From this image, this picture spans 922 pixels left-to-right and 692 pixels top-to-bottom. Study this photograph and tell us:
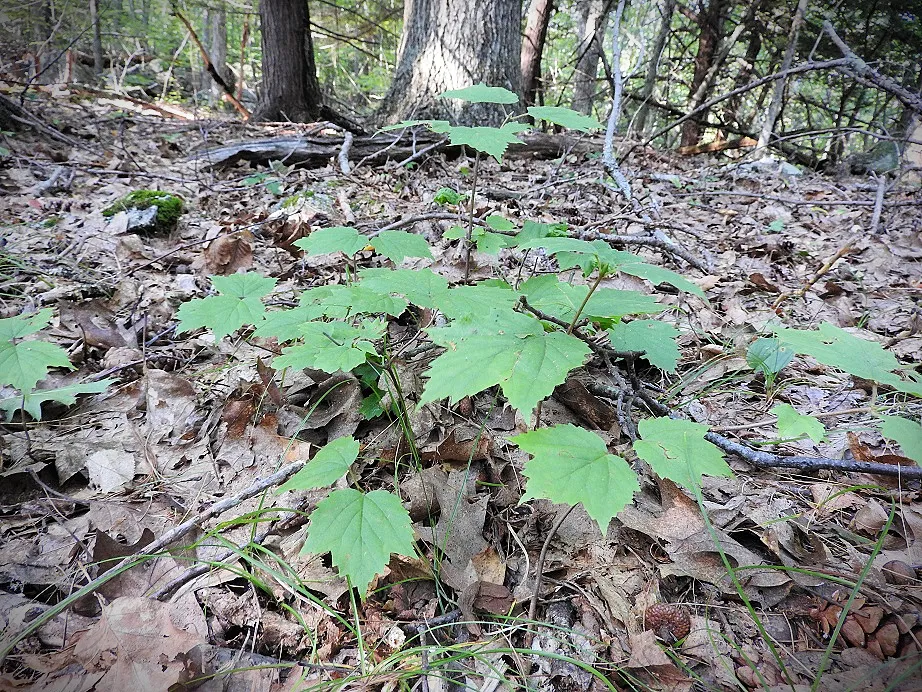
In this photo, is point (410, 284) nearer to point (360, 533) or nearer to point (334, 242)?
point (334, 242)

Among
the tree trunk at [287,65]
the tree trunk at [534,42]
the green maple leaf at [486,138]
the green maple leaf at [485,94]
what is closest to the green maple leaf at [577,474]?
the green maple leaf at [486,138]

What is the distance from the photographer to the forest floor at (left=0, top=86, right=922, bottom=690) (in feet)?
3.34

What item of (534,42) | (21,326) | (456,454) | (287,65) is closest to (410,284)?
(456,454)

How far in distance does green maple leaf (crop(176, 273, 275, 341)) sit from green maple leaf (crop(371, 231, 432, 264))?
1.44ft

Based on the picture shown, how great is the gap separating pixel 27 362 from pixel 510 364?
155 cm

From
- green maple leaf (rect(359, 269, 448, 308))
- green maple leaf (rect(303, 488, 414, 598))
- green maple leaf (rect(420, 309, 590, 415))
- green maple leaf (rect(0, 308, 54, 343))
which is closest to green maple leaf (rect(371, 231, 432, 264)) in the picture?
green maple leaf (rect(359, 269, 448, 308))

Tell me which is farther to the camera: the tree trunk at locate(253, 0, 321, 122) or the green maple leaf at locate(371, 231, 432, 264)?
the tree trunk at locate(253, 0, 321, 122)

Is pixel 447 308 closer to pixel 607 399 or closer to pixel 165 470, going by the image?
pixel 607 399

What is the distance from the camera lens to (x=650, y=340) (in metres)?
1.52

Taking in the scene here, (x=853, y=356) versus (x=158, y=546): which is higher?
(x=853, y=356)

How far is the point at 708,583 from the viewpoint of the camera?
1166 mm

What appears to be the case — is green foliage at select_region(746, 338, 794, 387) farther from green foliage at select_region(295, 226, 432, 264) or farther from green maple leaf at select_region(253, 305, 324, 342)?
green maple leaf at select_region(253, 305, 324, 342)

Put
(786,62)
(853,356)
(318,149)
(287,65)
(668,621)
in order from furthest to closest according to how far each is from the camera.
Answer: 1. (287,65)
2. (786,62)
3. (318,149)
4. (853,356)
5. (668,621)

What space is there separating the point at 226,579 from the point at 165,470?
22.2 inches
